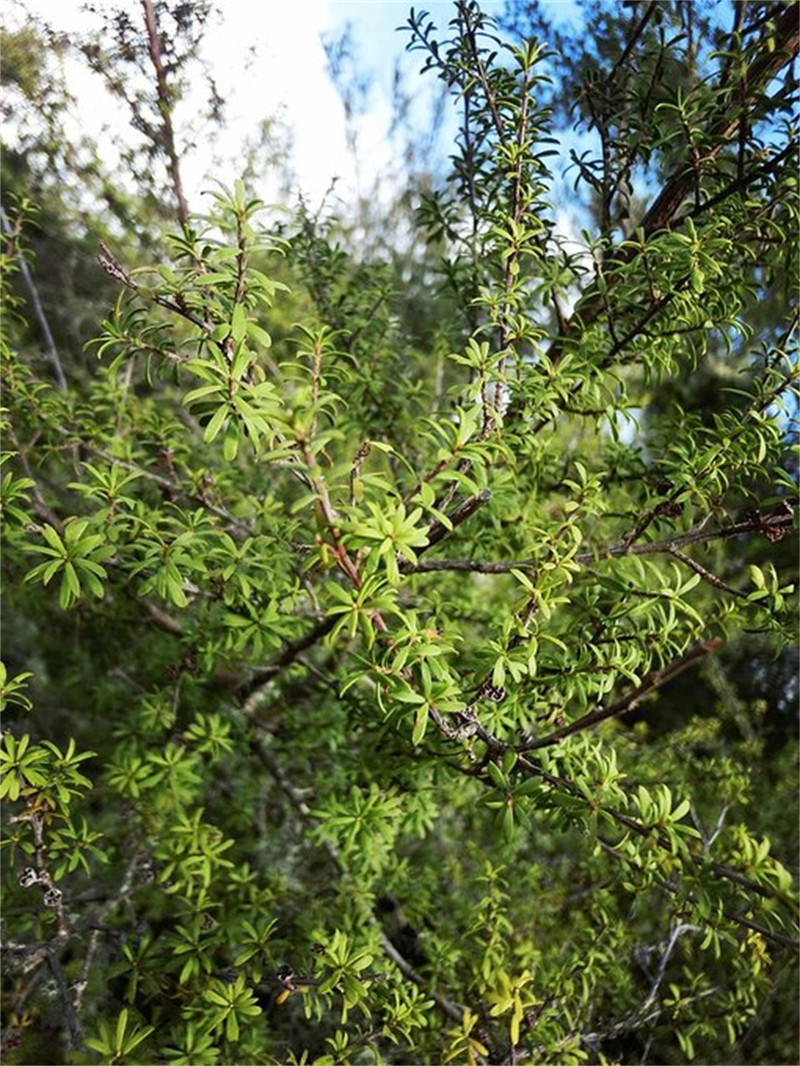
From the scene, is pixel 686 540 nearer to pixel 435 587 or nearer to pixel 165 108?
pixel 435 587

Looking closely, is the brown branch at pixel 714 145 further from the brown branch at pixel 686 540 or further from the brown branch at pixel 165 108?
the brown branch at pixel 165 108

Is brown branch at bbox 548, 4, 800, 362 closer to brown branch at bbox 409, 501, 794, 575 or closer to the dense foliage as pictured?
the dense foliage

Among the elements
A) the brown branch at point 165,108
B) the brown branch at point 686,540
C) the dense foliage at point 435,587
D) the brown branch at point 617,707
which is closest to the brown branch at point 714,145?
the dense foliage at point 435,587

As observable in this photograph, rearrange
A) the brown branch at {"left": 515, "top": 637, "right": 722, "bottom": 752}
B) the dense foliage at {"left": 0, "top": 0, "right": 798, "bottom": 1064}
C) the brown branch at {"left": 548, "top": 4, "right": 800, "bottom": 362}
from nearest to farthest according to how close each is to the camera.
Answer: the dense foliage at {"left": 0, "top": 0, "right": 798, "bottom": 1064}, the brown branch at {"left": 515, "top": 637, "right": 722, "bottom": 752}, the brown branch at {"left": 548, "top": 4, "right": 800, "bottom": 362}

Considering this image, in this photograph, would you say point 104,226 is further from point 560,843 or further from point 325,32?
point 560,843

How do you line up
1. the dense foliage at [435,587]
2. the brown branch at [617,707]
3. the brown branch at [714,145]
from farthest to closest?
the brown branch at [714,145], the brown branch at [617,707], the dense foliage at [435,587]

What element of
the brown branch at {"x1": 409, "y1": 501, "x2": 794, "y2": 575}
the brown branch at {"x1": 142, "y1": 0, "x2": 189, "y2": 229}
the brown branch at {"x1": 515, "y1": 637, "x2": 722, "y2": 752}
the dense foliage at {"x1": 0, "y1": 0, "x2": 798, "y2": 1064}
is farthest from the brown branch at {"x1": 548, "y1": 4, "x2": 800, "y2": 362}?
the brown branch at {"x1": 142, "y1": 0, "x2": 189, "y2": 229}

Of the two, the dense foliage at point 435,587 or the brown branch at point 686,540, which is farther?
the brown branch at point 686,540

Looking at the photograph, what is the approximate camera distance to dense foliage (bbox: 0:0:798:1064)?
1.02 metres

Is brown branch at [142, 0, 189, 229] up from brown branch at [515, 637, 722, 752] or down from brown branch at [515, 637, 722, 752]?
up

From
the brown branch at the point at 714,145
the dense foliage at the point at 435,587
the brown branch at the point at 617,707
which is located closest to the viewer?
the dense foliage at the point at 435,587

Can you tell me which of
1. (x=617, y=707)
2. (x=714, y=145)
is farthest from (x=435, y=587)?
(x=714, y=145)

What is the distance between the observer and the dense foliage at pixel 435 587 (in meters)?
1.02

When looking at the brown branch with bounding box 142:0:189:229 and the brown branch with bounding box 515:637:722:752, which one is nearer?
the brown branch with bounding box 515:637:722:752
